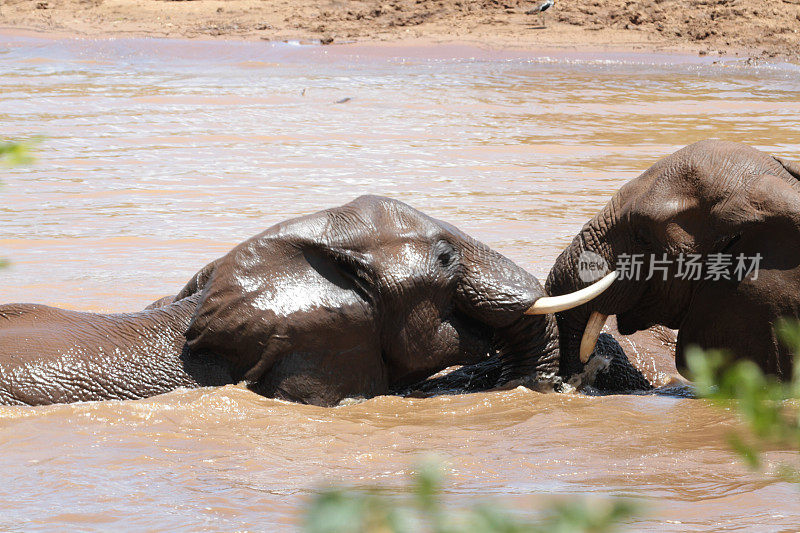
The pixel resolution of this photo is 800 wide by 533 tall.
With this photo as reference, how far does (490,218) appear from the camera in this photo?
30.3 ft

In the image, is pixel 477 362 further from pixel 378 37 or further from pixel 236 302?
pixel 378 37

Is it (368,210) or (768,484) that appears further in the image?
(368,210)

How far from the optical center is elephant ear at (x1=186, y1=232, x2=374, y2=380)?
13.5 ft

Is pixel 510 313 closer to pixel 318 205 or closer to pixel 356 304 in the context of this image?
pixel 356 304

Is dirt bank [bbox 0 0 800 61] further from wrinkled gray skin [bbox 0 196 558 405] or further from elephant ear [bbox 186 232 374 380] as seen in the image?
elephant ear [bbox 186 232 374 380]

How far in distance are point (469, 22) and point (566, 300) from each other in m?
21.9

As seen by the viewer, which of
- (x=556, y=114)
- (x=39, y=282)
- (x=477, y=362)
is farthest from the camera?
(x=556, y=114)

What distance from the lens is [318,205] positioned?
32.3 feet

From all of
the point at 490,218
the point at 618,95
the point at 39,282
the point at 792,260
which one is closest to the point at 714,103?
the point at 618,95

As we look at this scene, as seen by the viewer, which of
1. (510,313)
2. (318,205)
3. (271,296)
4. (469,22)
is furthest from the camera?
(469,22)

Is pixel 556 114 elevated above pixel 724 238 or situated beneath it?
situated beneath

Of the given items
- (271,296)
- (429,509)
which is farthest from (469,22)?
(429,509)

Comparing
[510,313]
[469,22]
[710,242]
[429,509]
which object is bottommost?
[469,22]

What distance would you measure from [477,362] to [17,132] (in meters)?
10.4
